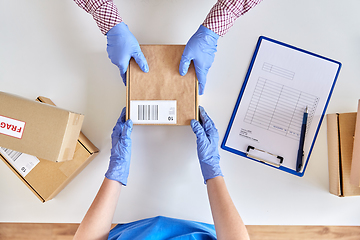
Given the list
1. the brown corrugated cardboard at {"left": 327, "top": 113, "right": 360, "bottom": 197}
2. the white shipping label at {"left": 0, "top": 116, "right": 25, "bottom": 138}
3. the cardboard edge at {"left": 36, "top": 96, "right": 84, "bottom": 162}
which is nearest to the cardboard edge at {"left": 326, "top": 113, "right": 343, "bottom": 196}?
the brown corrugated cardboard at {"left": 327, "top": 113, "right": 360, "bottom": 197}

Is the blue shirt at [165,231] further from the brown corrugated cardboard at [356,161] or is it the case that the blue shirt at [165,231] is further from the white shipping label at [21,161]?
the brown corrugated cardboard at [356,161]

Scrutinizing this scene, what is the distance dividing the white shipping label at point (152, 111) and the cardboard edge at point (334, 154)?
0.63m

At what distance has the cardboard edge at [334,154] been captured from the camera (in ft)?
2.74

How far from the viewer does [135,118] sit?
2.28ft

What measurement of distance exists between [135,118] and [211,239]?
18.6 inches

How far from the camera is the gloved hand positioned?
0.71m

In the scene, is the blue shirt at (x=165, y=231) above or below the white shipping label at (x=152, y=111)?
below

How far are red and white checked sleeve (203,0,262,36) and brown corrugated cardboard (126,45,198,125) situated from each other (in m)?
0.18

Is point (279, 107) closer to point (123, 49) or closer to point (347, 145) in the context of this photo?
point (347, 145)

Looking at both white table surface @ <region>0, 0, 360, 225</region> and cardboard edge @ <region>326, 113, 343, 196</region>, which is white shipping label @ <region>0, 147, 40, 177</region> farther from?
cardboard edge @ <region>326, 113, 343, 196</region>

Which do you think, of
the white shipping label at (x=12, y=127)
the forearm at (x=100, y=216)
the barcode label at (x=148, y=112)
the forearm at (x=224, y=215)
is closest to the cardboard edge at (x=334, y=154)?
the forearm at (x=224, y=215)

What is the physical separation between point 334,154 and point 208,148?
0.50m

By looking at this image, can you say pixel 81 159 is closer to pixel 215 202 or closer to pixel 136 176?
pixel 136 176

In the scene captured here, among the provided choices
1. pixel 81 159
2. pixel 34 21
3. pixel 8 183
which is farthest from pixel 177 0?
pixel 8 183
